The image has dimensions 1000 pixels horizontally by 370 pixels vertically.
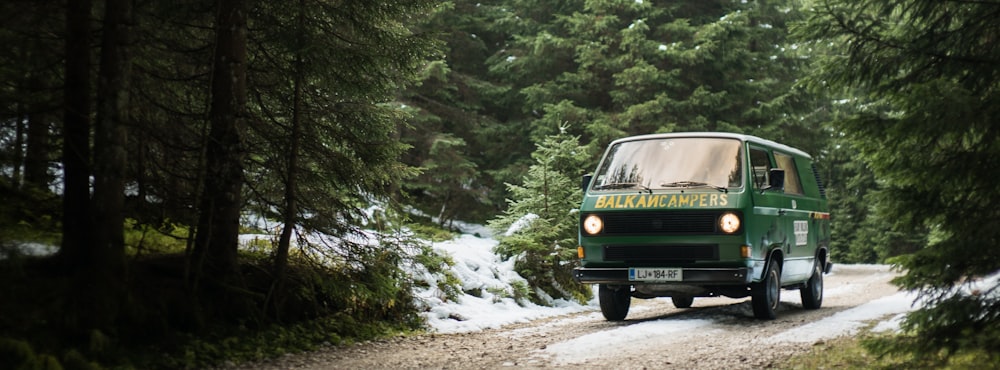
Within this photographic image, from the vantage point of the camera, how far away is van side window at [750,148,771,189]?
10718 millimetres

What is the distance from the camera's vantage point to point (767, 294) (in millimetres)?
10594

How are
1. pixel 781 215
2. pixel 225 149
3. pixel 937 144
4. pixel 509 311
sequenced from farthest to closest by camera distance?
pixel 509 311, pixel 781 215, pixel 225 149, pixel 937 144

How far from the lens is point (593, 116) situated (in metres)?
27.0

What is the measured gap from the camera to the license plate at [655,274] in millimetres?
10109

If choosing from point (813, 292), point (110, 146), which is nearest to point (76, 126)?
point (110, 146)

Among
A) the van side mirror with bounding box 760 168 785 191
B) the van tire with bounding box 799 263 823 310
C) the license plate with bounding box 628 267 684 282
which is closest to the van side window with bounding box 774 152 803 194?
the van side mirror with bounding box 760 168 785 191

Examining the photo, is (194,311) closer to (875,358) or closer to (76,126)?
(76,126)

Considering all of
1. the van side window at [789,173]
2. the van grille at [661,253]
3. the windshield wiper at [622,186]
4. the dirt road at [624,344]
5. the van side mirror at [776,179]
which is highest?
the van side window at [789,173]

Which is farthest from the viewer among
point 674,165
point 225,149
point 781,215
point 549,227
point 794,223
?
point 549,227

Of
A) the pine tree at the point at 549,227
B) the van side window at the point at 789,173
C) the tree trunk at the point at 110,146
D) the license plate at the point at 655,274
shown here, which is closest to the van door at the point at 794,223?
the van side window at the point at 789,173

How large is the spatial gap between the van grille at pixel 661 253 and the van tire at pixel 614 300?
2.57 ft

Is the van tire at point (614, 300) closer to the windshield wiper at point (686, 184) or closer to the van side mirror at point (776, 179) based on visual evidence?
the windshield wiper at point (686, 184)

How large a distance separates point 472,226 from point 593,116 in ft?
18.5

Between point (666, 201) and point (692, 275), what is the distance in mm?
939
